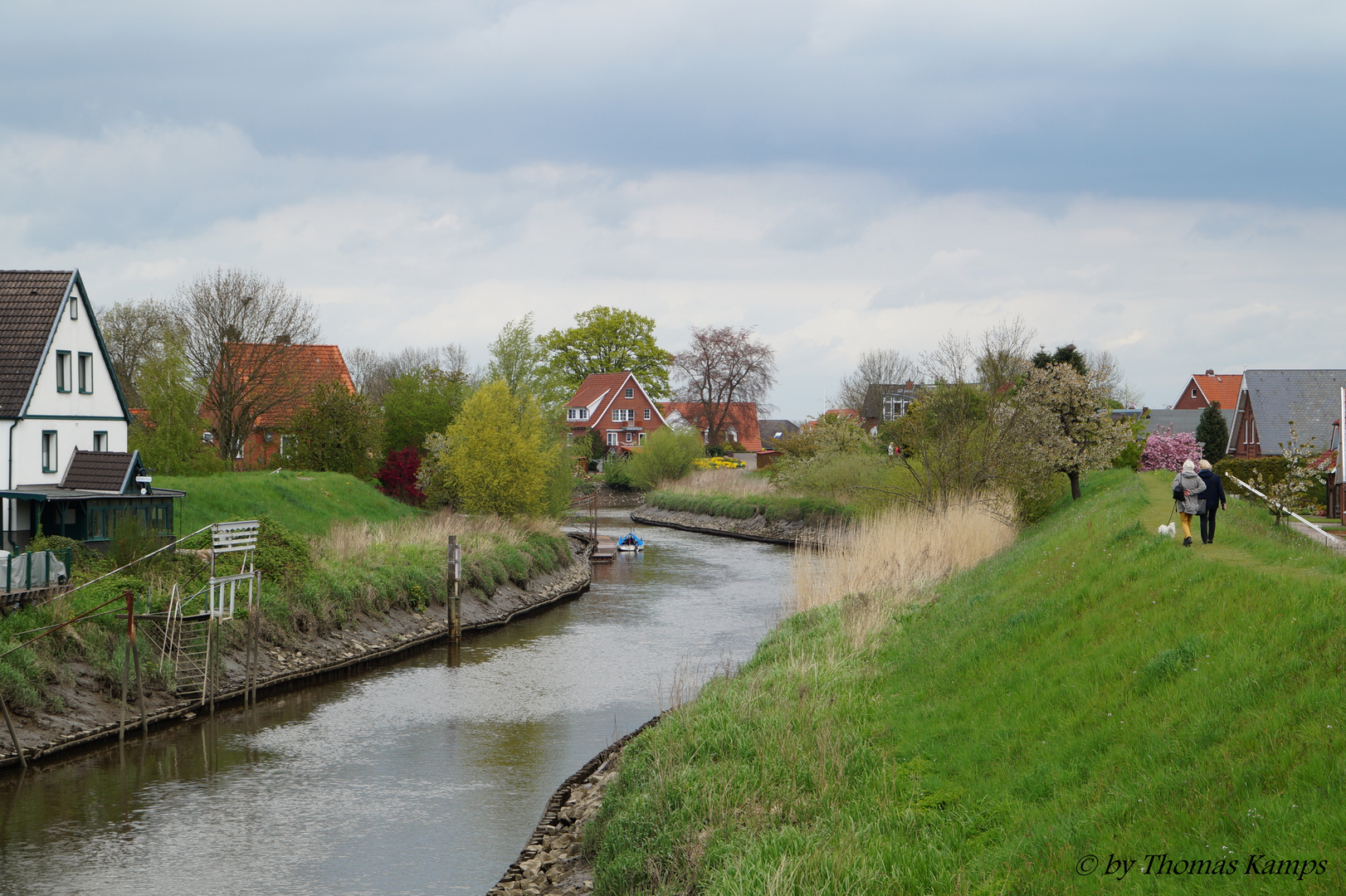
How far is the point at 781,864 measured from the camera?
315 inches

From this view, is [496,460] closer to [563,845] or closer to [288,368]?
[288,368]

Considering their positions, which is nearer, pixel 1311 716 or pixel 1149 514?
pixel 1311 716

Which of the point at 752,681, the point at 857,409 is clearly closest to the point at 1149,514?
the point at 752,681

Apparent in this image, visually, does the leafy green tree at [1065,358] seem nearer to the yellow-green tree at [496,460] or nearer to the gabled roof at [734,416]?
the yellow-green tree at [496,460]

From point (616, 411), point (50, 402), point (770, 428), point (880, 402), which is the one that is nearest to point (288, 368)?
point (50, 402)

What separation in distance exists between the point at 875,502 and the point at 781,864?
32.0 meters

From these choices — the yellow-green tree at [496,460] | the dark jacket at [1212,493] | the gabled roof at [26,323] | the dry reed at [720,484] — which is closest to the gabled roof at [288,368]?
the yellow-green tree at [496,460]

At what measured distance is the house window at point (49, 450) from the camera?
27.0 m

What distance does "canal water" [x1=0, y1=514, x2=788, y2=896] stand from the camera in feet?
41.1

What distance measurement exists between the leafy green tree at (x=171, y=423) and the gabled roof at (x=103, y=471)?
10577 mm

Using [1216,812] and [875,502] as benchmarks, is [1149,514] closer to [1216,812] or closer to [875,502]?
[1216,812]

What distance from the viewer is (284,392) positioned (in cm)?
4897

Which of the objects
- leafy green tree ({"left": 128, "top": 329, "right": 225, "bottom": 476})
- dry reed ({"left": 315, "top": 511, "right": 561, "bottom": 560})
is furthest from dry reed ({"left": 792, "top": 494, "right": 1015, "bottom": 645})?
leafy green tree ({"left": 128, "top": 329, "right": 225, "bottom": 476})

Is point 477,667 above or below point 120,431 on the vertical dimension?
below
